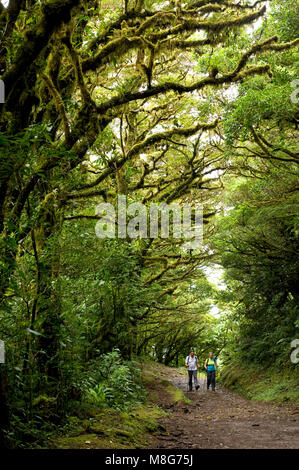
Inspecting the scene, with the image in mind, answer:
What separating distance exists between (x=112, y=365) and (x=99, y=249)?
329 centimetres

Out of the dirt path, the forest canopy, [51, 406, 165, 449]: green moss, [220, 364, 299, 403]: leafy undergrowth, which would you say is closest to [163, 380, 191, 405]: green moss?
the dirt path

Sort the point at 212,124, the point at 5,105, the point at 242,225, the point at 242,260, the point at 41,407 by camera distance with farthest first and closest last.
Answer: the point at 242,260 → the point at 242,225 → the point at 212,124 → the point at 41,407 → the point at 5,105

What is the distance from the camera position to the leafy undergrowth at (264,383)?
35.9 feet

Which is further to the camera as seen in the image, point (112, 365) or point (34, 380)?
point (112, 365)

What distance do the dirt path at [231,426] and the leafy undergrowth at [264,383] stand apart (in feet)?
1.62

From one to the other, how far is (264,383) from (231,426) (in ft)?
19.8

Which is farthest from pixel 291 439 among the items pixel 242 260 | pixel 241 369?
pixel 241 369

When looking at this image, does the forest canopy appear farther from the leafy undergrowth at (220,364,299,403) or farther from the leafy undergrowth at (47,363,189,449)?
the leafy undergrowth at (220,364,299,403)

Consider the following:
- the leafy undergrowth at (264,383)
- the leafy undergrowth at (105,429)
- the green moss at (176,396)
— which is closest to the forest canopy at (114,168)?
the leafy undergrowth at (105,429)

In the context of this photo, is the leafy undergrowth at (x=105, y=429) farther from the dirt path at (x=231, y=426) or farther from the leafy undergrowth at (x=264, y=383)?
the leafy undergrowth at (x=264, y=383)

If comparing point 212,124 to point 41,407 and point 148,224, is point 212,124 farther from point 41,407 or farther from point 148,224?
point 41,407

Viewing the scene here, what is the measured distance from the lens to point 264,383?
13008mm
